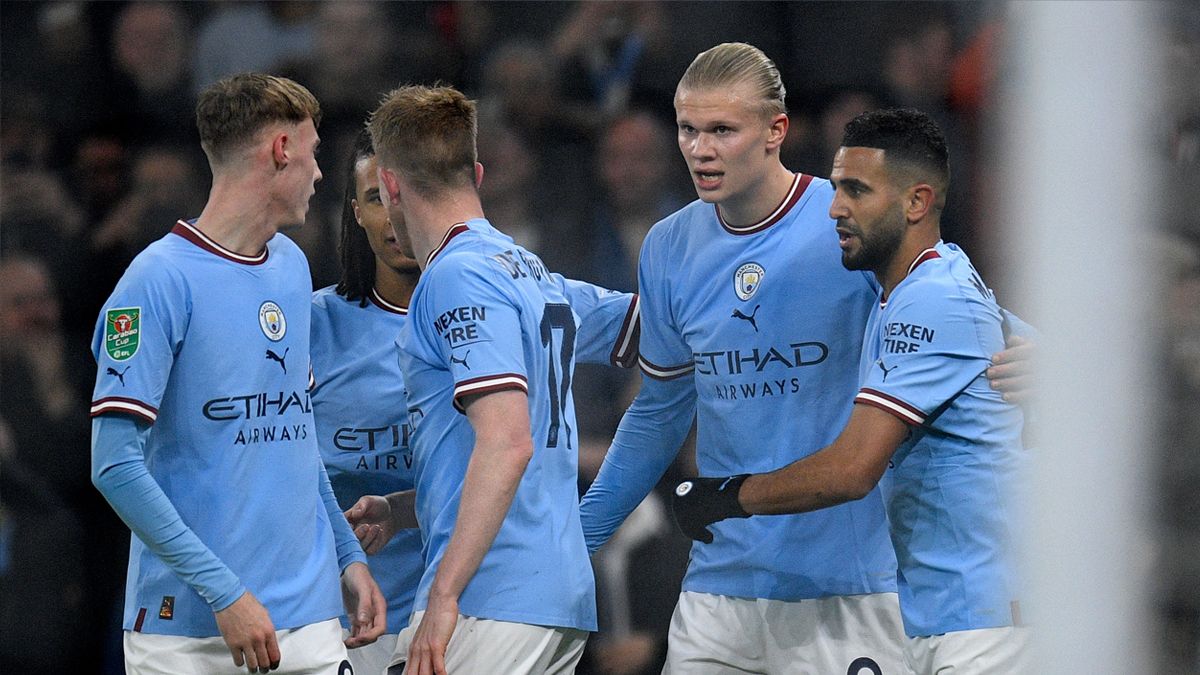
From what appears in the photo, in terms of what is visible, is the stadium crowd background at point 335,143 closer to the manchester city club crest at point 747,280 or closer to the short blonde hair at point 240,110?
the manchester city club crest at point 747,280

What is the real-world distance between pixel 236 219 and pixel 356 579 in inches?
29.5

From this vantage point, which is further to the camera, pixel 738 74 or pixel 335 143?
pixel 335 143

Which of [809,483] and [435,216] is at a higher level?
[435,216]

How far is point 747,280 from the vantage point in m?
3.04

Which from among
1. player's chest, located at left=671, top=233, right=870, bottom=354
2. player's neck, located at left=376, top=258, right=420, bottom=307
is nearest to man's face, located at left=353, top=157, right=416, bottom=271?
player's neck, located at left=376, top=258, right=420, bottom=307

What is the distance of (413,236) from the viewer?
2686mm

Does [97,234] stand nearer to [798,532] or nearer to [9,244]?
[9,244]

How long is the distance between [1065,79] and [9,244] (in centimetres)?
455

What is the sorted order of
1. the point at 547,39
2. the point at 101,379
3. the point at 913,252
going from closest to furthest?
1. the point at 101,379
2. the point at 913,252
3. the point at 547,39

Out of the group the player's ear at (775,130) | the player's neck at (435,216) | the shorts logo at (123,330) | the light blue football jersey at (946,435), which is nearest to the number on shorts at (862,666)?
the light blue football jersey at (946,435)

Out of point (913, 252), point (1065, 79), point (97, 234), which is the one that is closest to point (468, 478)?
point (913, 252)

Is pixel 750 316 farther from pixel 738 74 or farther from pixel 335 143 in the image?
pixel 335 143

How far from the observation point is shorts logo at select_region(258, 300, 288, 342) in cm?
278

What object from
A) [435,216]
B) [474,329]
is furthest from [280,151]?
[474,329]
